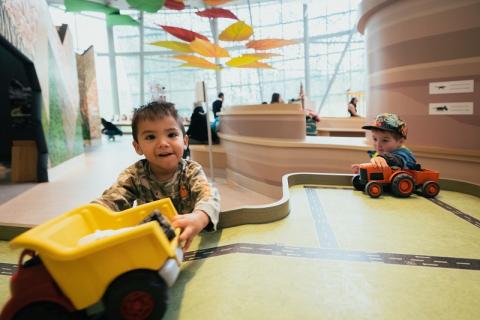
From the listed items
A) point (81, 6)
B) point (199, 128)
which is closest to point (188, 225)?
point (199, 128)

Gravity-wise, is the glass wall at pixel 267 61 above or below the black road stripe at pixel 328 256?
above

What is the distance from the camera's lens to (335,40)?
40.7 ft

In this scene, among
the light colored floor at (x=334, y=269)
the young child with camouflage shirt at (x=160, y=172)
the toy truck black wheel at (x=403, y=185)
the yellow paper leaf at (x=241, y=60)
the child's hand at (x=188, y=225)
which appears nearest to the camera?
the light colored floor at (x=334, y=269)

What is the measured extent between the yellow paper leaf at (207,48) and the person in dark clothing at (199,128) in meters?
1.48

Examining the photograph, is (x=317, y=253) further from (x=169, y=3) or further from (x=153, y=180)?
(x=169, y=3)

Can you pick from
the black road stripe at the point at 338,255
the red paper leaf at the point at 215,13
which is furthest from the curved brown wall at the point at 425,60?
the red paper leaf at the point at 215,13

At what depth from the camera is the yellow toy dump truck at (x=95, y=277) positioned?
62 cm

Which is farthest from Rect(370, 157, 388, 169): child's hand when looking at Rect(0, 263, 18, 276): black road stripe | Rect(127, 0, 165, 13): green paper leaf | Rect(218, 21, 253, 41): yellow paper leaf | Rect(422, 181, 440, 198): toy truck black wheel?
Rect(127, 0, 165, 13): green paper leaf

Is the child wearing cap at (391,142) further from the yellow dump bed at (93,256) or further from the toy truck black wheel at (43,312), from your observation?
the toy truck black wheel at (43,312)

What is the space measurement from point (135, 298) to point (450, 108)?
282cm

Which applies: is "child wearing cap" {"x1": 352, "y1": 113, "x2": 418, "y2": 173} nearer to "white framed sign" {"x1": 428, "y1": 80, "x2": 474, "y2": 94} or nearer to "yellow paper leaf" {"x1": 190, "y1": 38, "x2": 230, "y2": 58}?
"white framed sign" {"x1": 428, "y1": 80, "x2": 474, "y2": 94}

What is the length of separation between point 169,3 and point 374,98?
13.7ft

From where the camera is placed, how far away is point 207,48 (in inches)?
210

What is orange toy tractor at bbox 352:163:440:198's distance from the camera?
6.10 ft
